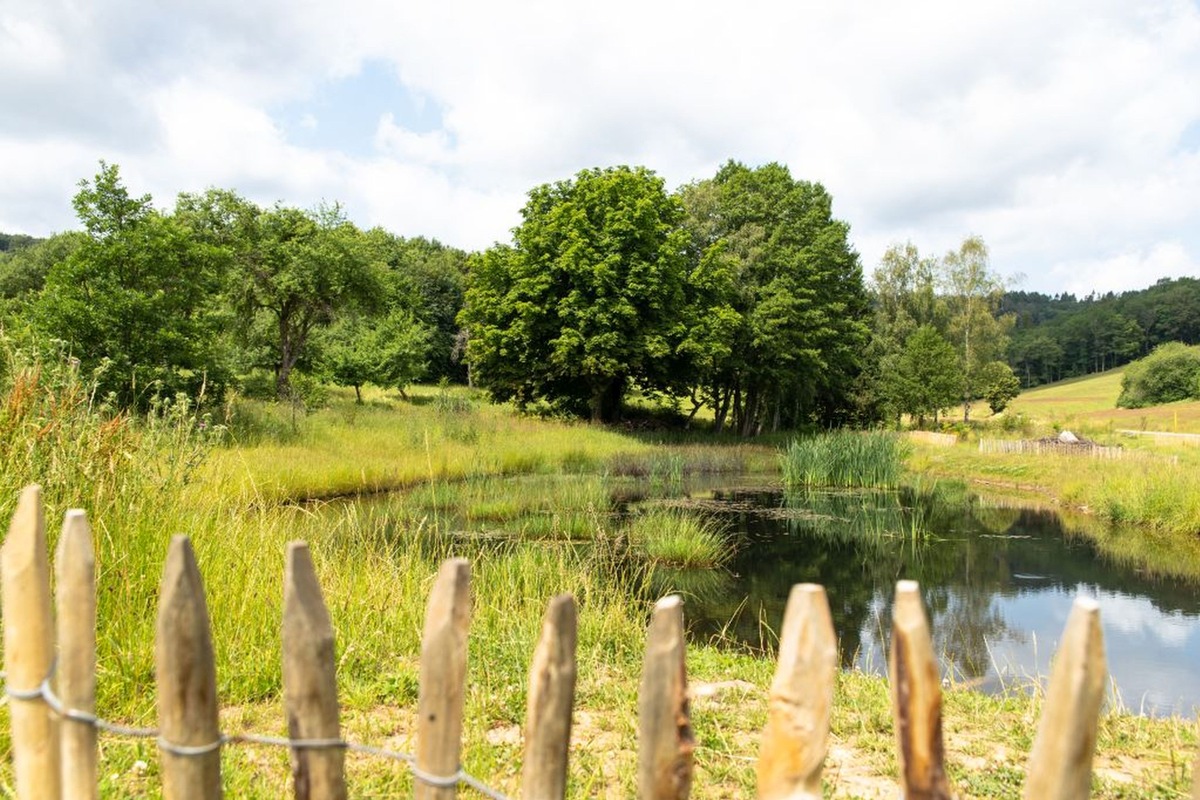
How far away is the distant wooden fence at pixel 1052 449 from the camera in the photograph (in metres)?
21.7

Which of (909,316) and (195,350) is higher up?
(909,316)

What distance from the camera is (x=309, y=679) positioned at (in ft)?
4.80

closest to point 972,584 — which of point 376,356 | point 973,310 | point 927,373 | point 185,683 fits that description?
point 185,683

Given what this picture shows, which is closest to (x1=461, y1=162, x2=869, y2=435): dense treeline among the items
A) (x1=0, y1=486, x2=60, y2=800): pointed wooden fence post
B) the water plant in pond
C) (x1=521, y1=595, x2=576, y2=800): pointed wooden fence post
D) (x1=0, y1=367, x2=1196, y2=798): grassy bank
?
the water plant in pond

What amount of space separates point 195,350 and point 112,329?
1.35m

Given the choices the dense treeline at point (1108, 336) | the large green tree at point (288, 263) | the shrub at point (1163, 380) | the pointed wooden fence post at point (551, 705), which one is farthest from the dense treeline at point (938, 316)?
the dense treeline at point (1108, 336)

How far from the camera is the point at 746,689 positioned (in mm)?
3947

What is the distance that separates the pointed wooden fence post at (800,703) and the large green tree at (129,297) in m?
13.9

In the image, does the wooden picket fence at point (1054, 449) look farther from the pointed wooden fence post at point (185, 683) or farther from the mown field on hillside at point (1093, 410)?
the pointed wooden fence post at point (185, 683)

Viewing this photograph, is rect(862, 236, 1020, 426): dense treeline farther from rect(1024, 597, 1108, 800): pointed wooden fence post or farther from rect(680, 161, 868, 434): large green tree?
rect(1024, 597, 1108, 800): pointed wooden fence post

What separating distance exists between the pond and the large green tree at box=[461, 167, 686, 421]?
9783 mm

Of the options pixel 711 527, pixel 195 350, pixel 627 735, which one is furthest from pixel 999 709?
pixel 195 350

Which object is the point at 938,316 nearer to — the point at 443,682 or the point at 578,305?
the point at 578,305

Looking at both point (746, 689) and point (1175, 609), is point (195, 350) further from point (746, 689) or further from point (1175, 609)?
point (1175, 609)
